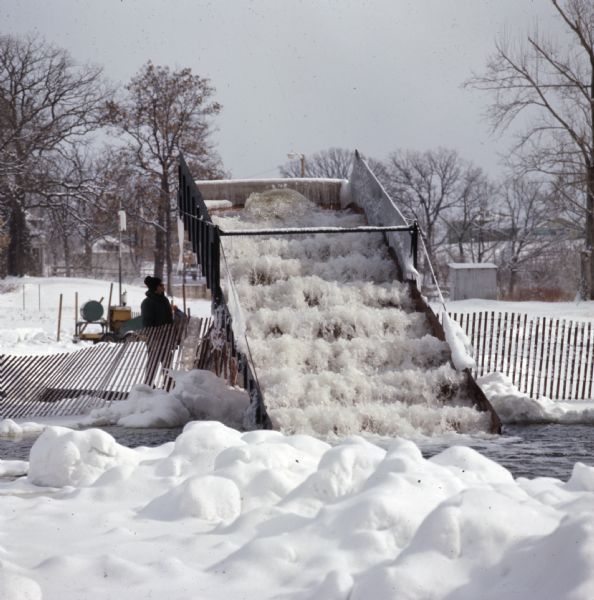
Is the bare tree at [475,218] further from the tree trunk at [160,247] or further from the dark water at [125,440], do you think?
the dark water at [125,440]

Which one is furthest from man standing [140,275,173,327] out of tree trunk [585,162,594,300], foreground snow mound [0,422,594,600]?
tree trunk [585,162,594,300]

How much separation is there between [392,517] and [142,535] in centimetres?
134

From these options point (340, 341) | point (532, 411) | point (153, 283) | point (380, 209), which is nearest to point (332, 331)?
point (340, 341)

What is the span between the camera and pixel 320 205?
1756cm

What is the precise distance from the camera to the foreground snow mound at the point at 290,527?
4.15 m

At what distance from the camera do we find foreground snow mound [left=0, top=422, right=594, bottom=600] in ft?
13.6

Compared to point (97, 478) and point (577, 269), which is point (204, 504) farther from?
point (577, 269)

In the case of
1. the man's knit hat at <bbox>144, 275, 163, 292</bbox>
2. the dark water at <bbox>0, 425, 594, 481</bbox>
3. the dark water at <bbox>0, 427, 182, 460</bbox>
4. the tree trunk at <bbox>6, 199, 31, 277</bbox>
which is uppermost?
the tree trunk at <bbox>6, 199, 31, 277</bbox>

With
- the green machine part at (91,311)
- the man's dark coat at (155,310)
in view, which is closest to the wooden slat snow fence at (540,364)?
the man's dark coat at (155,310)

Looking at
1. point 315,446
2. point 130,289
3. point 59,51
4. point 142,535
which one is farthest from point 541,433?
point 59,51

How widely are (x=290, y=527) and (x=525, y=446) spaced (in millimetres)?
5157

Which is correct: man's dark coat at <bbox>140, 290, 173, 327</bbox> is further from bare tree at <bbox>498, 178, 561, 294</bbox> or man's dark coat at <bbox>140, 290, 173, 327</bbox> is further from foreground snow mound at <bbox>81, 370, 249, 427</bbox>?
bare tree at <bbox>498, 178, 561, 294</bbox>

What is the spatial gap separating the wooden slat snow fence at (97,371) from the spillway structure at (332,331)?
0.41m

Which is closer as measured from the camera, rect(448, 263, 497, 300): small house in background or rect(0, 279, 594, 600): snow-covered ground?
rect(0, 279, 594, 600): snow-covered ground
